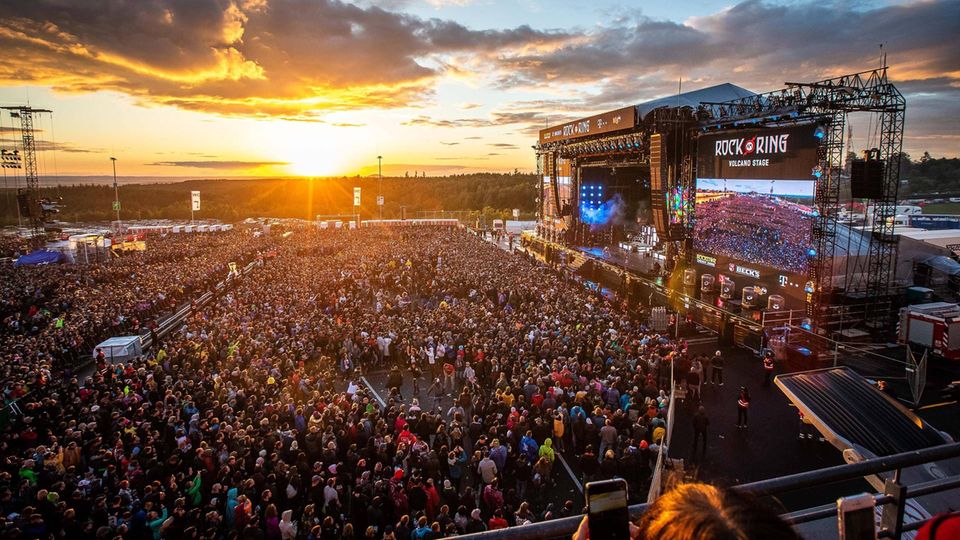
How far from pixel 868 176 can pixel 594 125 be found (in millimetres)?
13383

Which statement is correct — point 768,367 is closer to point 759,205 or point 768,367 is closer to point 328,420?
point 759,205

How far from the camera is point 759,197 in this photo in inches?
709

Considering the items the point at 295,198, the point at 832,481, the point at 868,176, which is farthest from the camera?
the point at 295,198

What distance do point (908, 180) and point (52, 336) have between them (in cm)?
7246

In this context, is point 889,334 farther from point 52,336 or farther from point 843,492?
point 52,336

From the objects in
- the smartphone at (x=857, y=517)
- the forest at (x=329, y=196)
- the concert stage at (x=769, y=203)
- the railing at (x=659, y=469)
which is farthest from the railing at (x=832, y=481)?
the forest at (x=329, y=196)

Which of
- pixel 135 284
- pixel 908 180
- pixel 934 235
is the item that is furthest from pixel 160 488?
pixel 908 180

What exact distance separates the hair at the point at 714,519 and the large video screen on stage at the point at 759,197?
17.3 m

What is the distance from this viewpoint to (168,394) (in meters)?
10.4

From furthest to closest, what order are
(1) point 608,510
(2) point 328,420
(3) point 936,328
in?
(3) point 936,328 < (2) point 328,420 < (1) point 608,510

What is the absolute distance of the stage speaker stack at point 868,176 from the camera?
15.1 m

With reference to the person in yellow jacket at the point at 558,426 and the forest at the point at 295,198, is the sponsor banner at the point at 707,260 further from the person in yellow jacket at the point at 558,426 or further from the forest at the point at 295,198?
the forest at the point at 295,198

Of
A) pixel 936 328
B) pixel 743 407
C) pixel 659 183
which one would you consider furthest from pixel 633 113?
pixel 743 407

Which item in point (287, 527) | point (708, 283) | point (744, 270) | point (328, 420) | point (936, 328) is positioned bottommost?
point (287, 527)
